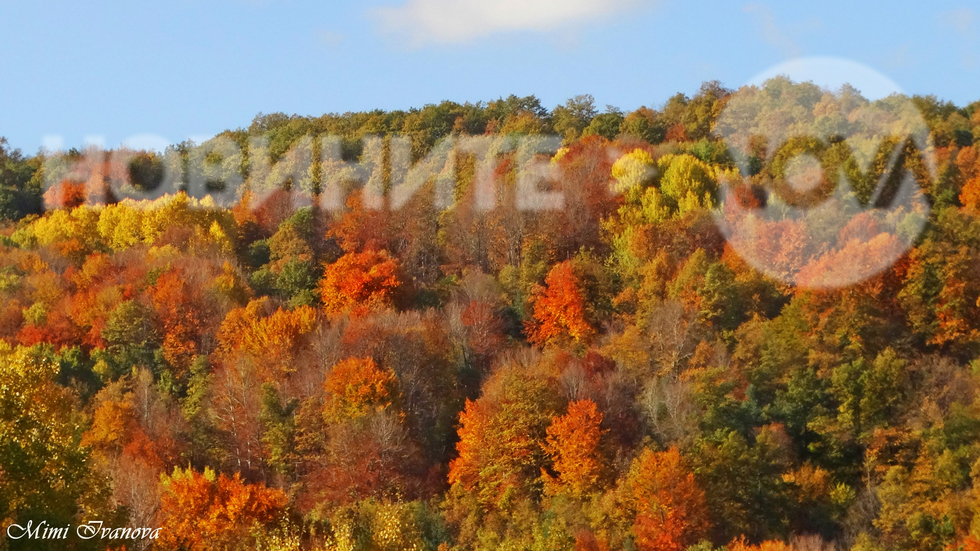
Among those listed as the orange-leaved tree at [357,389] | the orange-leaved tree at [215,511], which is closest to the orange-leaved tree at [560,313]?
the orange-leaved tree at [357,389]

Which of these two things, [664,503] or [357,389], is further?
[357,389]

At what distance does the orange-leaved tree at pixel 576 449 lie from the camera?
3959 centimetres

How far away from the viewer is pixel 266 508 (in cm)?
3106

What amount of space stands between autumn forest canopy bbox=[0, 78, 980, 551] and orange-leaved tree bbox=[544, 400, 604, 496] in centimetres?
8

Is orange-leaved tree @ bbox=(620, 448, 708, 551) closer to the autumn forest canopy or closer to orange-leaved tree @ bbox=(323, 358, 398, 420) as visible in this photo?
the autumn forest canopy

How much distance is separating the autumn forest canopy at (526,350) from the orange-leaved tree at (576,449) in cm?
8

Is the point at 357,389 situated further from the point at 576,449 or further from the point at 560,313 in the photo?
the point at 560,313

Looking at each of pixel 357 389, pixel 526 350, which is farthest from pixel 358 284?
pixel 357 389

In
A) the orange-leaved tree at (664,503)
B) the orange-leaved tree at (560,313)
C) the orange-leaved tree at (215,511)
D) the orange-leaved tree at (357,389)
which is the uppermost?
the orange-leaved tree at (560,313)

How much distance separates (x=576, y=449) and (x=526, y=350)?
30.6 feet

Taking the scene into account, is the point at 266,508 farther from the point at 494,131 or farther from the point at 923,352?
the point at 494,131

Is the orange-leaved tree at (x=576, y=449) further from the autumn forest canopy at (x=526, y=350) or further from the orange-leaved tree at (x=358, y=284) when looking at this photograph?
the orange-leaved tree at (x=358, y=284)

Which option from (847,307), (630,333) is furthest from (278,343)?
(847,307)

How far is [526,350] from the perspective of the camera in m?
49.2
